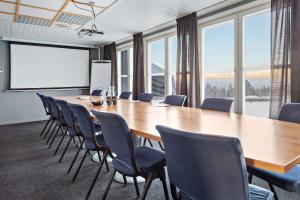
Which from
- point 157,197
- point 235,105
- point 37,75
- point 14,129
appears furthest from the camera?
point 37,75

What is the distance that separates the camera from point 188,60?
179 inches

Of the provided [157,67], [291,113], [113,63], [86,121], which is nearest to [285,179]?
[291,113]

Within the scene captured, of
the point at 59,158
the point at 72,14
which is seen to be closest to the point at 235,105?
the point at 59,158

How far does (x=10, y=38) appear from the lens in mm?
6473

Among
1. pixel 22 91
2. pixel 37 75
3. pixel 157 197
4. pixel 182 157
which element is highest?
pixel 37 75

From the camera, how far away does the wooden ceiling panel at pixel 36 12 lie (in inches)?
160

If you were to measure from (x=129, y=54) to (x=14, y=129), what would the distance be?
12.8 feet

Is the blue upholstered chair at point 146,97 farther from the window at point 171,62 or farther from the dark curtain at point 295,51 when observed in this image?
the dark curtain at point 295,51

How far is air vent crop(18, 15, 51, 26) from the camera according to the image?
15.1 feet

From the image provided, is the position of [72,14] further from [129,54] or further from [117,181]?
[117,181]

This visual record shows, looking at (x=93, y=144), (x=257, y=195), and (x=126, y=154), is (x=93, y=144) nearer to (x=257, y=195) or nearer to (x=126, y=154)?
(x=126, y=154)

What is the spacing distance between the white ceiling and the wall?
2.49 ft

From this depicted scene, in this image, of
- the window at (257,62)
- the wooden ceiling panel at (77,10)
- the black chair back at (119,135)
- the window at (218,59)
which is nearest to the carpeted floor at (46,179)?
the black chair back at (119,135)

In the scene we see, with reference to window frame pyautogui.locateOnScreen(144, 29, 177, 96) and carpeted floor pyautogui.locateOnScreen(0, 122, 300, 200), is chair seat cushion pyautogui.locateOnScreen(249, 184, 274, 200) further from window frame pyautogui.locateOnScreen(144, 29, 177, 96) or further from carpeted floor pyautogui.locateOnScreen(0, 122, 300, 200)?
window frame pyautogui.locateOnScreen(144, 29, 177, 96)
